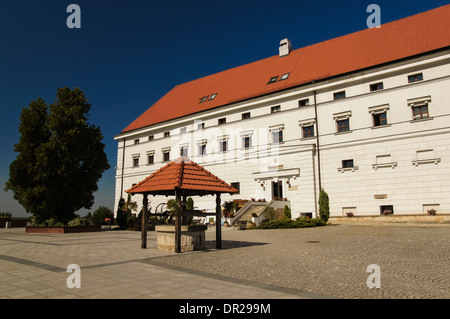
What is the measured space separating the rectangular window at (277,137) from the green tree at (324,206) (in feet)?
23.8

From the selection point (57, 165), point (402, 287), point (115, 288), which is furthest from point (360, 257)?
point (57, 165)

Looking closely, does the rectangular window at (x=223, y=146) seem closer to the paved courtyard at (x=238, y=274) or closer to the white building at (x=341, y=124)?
the white building at (x=341, y=124)

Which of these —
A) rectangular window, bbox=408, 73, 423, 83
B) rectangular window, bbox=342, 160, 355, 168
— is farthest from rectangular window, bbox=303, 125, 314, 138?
rectangular window, bbox=408, 73, 423, 83

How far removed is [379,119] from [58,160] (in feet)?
81.8

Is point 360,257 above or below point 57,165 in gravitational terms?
below

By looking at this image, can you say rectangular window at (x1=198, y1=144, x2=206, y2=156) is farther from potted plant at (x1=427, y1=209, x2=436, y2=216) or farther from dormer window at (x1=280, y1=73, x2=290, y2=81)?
potted plant at (x1=427, y1=209, x2=436, y2=216)

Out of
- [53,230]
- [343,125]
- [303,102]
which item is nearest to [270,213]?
[343,125]

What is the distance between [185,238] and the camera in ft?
39.3

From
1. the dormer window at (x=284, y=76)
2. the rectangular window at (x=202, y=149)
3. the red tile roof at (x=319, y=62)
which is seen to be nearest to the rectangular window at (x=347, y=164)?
the red tile roof at (x=319, y=62)

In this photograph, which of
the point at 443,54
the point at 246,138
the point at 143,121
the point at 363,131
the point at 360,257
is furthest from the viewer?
the point at 143,121

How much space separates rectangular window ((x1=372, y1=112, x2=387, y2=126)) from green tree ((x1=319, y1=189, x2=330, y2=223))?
278 inches
